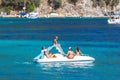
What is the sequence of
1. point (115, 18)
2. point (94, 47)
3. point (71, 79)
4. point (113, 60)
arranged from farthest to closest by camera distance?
point (115, 18) < point (94, 47) < point (113, 60) < point (71, 79)

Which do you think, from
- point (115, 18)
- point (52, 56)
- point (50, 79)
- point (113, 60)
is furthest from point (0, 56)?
point (115, 18)

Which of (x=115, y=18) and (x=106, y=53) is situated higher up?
(x=106, y=53)

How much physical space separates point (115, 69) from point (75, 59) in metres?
6.62

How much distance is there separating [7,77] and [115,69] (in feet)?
41.2

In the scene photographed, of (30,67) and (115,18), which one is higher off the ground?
(30,67)

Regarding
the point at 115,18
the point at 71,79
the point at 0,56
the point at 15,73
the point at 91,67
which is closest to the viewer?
the point at 71,79

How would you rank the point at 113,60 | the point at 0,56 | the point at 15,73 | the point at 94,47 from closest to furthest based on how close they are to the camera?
the point at 15,73 → the point at 113,60 → the point at 0,56 → the point at 94,47

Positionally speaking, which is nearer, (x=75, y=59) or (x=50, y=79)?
(x=50, y=79)

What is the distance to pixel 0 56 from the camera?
77625mm

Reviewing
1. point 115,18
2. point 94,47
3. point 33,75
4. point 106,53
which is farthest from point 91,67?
point 115,18

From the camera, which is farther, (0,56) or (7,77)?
(0,56)

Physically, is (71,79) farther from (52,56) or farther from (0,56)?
(0,56)

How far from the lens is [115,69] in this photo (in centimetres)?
6419

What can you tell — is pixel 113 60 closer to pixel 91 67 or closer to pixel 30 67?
pixel 91 67
